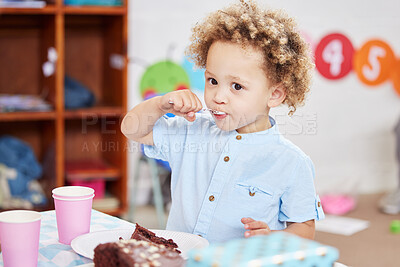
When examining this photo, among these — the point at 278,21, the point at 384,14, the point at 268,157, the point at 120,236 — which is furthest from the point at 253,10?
the point at 384,14

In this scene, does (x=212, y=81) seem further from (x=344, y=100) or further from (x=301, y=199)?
(x=344, y=100)

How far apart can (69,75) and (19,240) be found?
88.9 inches

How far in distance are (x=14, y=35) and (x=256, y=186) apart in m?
2.13

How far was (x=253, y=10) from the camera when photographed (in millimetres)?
1190

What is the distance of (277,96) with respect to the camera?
3.98 ft

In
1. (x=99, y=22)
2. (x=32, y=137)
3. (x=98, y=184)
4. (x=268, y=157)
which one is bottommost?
(x=98, y=184)

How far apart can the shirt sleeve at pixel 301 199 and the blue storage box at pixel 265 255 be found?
0.49 m

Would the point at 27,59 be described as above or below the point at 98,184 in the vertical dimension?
above

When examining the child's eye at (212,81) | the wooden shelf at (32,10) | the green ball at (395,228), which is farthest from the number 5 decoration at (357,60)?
the child's eye at (212,81)

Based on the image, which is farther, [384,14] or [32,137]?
[384,14]

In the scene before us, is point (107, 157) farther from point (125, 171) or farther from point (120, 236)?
point (120, 236)

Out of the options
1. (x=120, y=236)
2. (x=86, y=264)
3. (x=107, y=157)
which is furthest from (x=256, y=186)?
(x=107, y=157)

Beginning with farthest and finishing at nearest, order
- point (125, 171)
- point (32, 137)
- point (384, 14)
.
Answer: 1. point (384, 14)
2. point (32, 137)
3. point (125, 171)

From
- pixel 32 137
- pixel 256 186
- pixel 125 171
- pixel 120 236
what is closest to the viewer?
pixel 120 236
